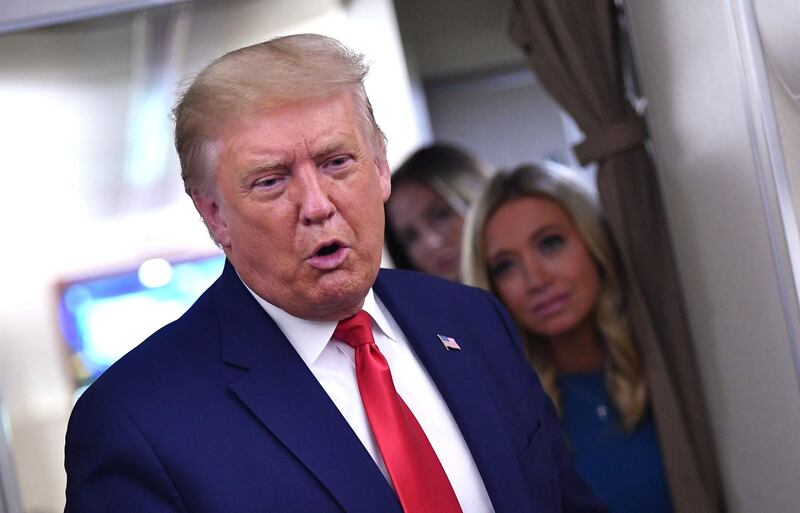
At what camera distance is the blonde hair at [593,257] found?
2.87m

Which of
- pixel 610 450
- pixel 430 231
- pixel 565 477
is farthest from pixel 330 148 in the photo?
pixel 430 231

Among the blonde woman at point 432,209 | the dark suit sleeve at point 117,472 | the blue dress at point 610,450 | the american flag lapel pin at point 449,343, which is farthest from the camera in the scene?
the blonde woman at point 432,209

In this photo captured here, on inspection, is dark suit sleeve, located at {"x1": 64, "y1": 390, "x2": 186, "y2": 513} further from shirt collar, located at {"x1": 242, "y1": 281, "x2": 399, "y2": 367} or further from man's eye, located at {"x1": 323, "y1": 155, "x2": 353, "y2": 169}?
man's eye, located at {"x1": 323, "y1": 155, "x2": 353, "y2": 169}

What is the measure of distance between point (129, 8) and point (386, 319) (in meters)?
1.53

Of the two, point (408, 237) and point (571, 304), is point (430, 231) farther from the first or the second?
point (571, 304)

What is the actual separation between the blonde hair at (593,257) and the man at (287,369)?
1.03 m

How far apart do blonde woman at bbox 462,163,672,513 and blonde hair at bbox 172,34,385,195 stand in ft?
3.89

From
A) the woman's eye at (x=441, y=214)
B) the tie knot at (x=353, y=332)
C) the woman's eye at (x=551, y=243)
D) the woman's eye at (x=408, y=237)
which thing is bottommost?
the tie knot at (x=353, y=332)

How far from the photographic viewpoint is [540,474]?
190cm

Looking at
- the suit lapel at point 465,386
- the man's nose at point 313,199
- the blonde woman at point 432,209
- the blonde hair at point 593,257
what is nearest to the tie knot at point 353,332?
the suit lapel at point 465,386

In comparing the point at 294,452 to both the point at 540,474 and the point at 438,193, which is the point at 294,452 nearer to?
the point at 540,474

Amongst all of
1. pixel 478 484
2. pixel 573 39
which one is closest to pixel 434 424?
pixel 478 484

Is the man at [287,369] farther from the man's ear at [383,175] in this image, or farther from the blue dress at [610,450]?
the blue dress at [610,450]

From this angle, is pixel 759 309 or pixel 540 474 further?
pixel 759 309
